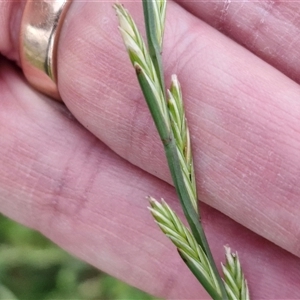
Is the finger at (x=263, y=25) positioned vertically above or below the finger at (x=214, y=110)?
above

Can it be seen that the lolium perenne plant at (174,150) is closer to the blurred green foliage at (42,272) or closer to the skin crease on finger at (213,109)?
the skin crease on finger at (213,109)

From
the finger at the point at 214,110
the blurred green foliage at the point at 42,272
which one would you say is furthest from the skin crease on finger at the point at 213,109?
the blurred green foliage at the point at 42,272

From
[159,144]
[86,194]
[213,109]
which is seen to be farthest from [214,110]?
[86,194]

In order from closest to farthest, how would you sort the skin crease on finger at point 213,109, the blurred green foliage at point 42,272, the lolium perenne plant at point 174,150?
1. the lolium perenne plant at point 174,150
2. the skin crease on finger at point 213,109
3. the blurred green foliage at point 42,272

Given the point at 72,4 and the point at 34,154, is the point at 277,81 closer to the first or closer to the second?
the point at 72,4

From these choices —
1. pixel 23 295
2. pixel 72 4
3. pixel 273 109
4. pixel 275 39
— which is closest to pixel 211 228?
pixel 273 109

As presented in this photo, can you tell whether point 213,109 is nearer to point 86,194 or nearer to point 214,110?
point 214,110

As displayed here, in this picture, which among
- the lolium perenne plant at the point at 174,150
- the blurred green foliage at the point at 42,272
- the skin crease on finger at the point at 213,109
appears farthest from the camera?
the blurred green foliage at the point at 42,272

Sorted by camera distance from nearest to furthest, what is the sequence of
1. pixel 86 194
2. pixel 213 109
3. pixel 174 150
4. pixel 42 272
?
1. pixel 174 150
2. pixel 213 109
3. pixel 86 194
4. pixel 42 272
